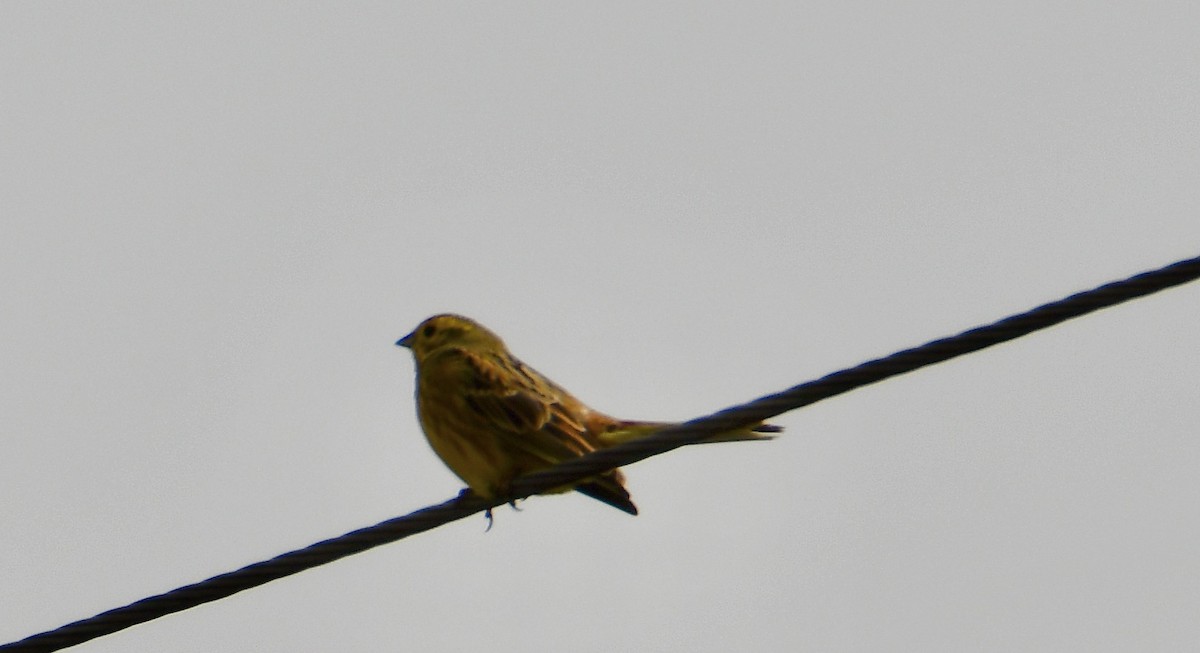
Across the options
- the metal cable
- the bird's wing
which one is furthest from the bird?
the metal cable

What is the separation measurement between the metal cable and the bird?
124 centimetres

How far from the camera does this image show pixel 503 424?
8344 millimetres

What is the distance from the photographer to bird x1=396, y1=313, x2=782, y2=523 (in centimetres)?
817

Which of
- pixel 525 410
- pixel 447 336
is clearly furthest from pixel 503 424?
pixel 447 336

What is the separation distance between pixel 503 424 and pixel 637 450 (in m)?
2.45

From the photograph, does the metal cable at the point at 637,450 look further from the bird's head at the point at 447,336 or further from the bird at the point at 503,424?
the bird's head at the point at 447,336

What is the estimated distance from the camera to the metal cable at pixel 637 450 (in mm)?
5102

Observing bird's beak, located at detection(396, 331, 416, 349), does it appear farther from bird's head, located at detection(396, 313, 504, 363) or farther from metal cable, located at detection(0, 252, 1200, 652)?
metal cable, located at detection(0, 252, 1200, 652)

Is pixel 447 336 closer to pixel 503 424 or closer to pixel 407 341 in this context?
pixel 407 341

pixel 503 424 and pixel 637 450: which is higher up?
pixel 503 424

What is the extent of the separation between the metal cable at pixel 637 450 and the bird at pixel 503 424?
4.06ft

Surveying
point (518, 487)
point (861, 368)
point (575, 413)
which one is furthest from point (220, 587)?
point (575, 413)

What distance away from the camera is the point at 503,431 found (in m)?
8.31

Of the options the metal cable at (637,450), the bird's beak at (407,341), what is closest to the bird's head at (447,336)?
the bird's beak at (407,341)
